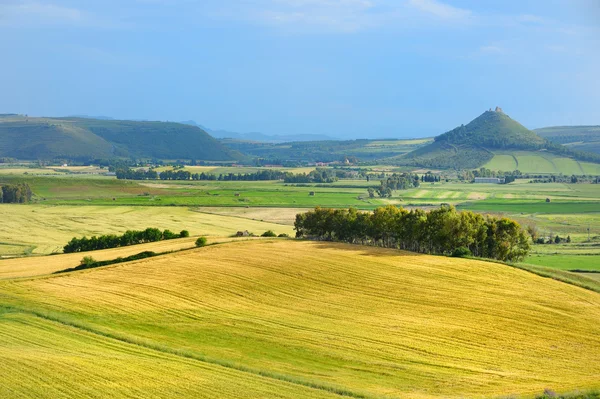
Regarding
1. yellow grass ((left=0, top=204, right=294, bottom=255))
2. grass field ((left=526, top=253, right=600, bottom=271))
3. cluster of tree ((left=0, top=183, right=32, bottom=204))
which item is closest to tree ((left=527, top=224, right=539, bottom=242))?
grass field ((left=526, top=253, right=600, bottom=271))

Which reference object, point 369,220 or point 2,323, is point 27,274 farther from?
point 369,220

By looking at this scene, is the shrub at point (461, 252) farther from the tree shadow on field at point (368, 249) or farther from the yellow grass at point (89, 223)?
the yellow grass at point (89, 223)

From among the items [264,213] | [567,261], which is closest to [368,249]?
[567,261]

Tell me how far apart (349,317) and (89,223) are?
2981 inches

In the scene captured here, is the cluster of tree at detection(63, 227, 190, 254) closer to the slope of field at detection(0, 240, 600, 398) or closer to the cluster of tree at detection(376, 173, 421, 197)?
the slope of field at detection(0, 240, 600, 398)

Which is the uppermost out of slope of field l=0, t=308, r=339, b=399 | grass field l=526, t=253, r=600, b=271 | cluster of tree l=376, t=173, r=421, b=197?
cluster of tree l=376, t=173, r=421, b=197

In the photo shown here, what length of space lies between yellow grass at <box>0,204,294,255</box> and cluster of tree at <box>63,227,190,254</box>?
7.06m

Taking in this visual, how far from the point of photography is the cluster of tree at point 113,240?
79.8m

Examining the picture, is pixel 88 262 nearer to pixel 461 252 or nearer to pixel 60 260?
Result: pixel 60 260

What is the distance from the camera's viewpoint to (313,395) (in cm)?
2941

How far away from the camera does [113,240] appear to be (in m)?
80.9

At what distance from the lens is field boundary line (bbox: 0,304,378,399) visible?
3083cm

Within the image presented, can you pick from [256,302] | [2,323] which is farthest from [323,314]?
[2,323]

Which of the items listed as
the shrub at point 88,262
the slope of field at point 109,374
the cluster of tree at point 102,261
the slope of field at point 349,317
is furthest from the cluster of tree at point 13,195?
the slope of field at point 109,374
